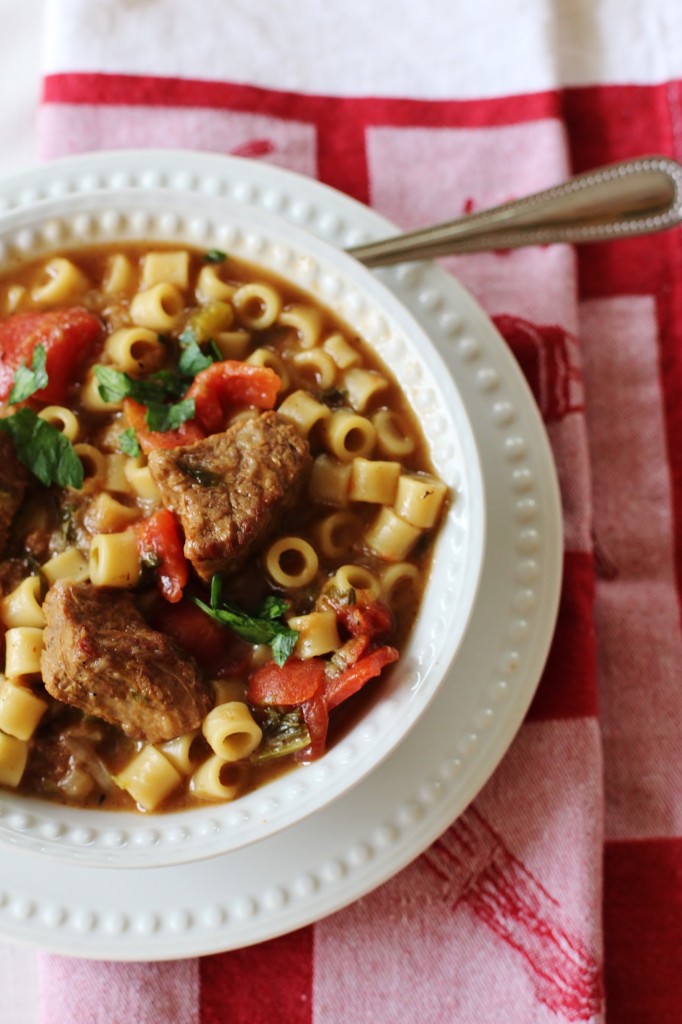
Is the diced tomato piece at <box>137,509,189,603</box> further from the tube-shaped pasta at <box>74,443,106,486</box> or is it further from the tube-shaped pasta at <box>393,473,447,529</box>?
the tube-shaped pasta at <box>393,473,447,529</box>

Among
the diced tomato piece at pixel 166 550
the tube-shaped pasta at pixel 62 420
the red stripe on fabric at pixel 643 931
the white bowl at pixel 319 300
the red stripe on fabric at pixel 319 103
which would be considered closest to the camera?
the white bowl at pixel 319 300

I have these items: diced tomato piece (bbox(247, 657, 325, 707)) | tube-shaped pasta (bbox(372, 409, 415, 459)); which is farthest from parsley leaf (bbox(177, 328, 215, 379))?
diced tomato piece (bbox(247, 657, 325, 707))

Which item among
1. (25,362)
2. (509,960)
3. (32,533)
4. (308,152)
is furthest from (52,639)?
(308,152)

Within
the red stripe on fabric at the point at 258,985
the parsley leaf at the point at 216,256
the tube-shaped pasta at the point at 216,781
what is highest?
the parsley leaf at the point at 216,256

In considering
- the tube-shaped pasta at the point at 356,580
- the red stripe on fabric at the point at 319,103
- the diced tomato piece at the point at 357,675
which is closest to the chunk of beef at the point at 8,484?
the tube-shaped pasta at the point at 356,580

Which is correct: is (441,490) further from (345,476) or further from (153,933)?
(153,933)

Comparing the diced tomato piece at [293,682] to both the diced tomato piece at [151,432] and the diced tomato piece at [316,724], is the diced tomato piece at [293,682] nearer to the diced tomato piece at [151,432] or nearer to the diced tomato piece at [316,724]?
the diced tomato piece at [316,724]

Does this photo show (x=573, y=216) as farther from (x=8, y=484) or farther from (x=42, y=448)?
(x=8, y=484)

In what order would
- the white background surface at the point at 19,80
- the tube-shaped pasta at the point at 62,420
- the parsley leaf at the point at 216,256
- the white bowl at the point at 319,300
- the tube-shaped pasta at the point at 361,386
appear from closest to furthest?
1. the white bowl at the point at 319,300
2. the tube-shaped pasta at the point at 62,420
3. the tube-shaped pasta at the point at 361,386
4. the parsley leaf at the point at 216,256
5. the white background surface at the point at 19,80
